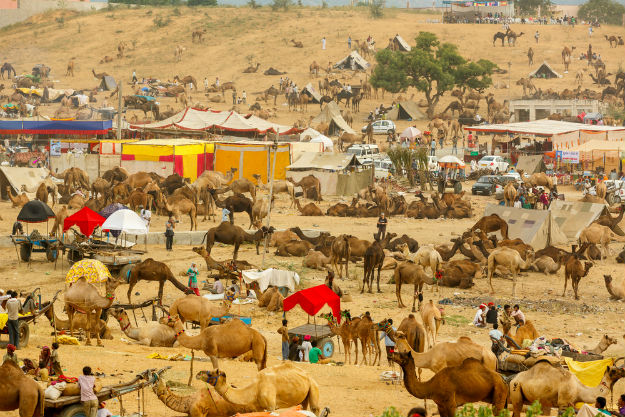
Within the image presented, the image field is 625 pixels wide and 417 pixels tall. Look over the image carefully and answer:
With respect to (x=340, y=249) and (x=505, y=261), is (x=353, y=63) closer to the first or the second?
(x=340, y=249)

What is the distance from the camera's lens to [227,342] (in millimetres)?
15219

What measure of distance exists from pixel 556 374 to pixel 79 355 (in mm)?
7622

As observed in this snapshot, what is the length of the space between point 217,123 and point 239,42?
3139 centimetres

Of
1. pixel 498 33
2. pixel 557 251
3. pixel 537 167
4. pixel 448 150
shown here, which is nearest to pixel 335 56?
pixel 498 33

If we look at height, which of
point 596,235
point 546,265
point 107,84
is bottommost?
point 546,265

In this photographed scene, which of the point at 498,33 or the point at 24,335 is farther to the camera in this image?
the point at 498,33

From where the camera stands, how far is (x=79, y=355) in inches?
640

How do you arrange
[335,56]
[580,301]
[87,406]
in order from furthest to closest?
1. [335,56]
2. [580,301]
3. [87,406]

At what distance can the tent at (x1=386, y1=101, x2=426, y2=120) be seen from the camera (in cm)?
6203

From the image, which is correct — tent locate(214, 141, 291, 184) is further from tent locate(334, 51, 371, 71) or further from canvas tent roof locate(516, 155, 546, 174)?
tent locate(334, 51, 371, 71)

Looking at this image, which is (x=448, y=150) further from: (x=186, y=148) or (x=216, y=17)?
(x=216, y=17)

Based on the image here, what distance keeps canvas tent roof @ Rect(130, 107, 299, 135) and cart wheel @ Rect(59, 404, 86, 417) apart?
36.9 metres

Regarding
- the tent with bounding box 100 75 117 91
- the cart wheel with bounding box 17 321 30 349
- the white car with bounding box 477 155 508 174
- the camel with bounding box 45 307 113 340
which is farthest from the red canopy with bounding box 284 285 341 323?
the tent with bounding box 100 75 117 91

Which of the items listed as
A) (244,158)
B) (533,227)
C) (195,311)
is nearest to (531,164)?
(244,158)
